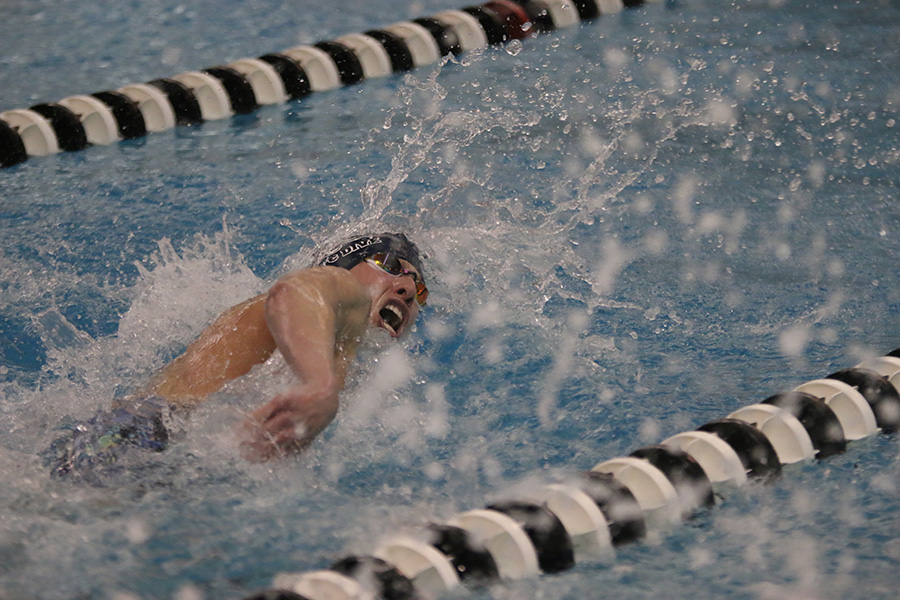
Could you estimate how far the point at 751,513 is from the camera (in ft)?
6.79

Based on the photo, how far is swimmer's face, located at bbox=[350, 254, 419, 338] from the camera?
91.7 inches

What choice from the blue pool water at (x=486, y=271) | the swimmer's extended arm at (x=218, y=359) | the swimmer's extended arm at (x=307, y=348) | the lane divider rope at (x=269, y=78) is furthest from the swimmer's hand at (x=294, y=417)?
the lane divider rope at (x=269, y=78)

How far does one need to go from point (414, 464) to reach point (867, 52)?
3397 mm

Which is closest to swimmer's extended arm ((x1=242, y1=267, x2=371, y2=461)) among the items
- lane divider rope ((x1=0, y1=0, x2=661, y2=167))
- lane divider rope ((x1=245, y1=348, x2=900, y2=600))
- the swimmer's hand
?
the swimmer's hand

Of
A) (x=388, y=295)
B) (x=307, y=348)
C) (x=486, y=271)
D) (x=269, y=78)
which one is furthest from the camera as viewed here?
(x=269, y=78)

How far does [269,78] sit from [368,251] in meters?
2.02

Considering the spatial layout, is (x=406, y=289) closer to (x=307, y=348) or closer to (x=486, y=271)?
(x=307, y=348)

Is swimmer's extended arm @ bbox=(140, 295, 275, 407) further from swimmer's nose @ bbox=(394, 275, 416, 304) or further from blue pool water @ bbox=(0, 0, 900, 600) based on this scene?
swimmer's nose @ bbox=(394, 275, 416, 304)

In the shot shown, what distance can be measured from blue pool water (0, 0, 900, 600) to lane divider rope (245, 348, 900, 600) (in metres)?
0.05

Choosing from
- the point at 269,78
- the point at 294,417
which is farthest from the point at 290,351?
the point at 269,78

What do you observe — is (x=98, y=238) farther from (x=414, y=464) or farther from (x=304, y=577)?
(x=304, y=577)

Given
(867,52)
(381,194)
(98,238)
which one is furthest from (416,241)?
(867,52)

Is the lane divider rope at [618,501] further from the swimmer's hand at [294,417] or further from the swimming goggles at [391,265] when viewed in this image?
the swimming goggles at [391,265]

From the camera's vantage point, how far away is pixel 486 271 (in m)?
3.13
